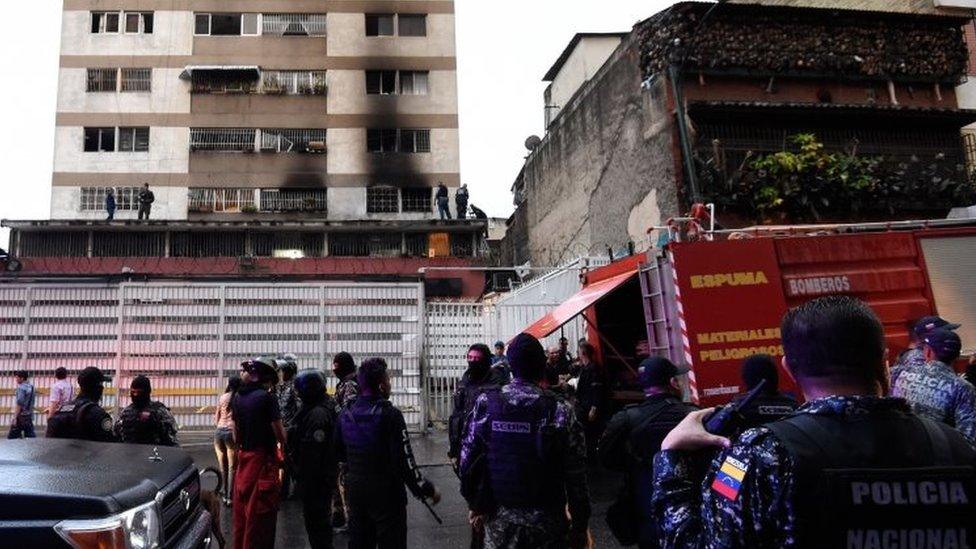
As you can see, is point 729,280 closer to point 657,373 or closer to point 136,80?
point 657,373

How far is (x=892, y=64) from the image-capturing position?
49.7 ft

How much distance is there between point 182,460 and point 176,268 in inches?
922

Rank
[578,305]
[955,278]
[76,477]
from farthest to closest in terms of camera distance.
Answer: [578,305], [955,278], [76,477]

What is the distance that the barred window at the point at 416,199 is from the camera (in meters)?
28.7

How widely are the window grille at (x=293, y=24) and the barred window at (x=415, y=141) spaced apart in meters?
6.20

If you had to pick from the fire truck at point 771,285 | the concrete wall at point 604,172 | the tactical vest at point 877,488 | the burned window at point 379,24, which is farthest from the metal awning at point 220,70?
the tactical vest at point 877,488

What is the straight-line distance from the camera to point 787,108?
47.1 ft

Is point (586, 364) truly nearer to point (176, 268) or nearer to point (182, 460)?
point (182, 460)

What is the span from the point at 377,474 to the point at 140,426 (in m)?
2.41

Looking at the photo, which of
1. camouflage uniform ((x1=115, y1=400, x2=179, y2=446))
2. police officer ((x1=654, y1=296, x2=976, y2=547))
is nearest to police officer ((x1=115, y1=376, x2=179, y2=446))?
camouflage uniform ((x1=115, y1=400, x2=179, y2=446))

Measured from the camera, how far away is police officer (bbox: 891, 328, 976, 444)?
12.6ft

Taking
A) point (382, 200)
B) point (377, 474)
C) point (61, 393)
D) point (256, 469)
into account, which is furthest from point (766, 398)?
point (382, 200)

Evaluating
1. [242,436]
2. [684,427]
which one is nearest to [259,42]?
[242,436]

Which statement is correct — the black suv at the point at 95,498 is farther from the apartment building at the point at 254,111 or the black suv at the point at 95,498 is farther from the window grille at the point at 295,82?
the window grille at the point at 295,82
